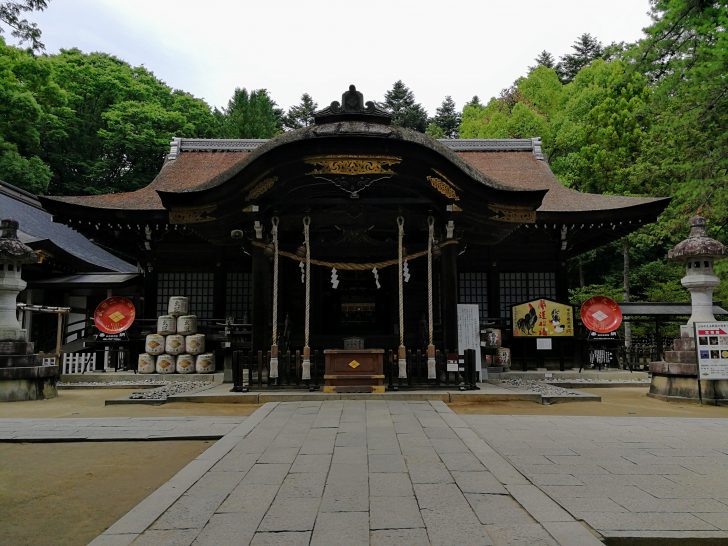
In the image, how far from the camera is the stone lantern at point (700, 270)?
344 inches

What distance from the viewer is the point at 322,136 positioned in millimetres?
8305

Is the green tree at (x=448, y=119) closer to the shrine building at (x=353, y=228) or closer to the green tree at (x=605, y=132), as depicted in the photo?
the green tree at (x=605, y=132)

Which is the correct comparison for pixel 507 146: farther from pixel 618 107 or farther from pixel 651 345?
pixel 651 345

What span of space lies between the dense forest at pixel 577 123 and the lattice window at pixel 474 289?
17.0ft

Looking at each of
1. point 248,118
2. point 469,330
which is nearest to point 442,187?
point 469,330

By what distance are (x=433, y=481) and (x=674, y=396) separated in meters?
7.02

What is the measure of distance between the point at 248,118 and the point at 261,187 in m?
27.4

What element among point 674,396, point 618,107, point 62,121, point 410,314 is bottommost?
point 674,396

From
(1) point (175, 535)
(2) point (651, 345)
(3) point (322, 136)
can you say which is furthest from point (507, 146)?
(1) point (175, 535)

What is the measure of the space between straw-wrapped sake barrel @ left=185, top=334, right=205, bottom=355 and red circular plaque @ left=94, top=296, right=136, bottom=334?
1.60 m

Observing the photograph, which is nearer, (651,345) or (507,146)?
(651,345)

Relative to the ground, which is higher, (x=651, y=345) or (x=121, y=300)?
(x=121, y=300)

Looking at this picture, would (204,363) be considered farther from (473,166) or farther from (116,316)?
(473,166)

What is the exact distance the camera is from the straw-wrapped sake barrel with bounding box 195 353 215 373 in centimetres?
1195
